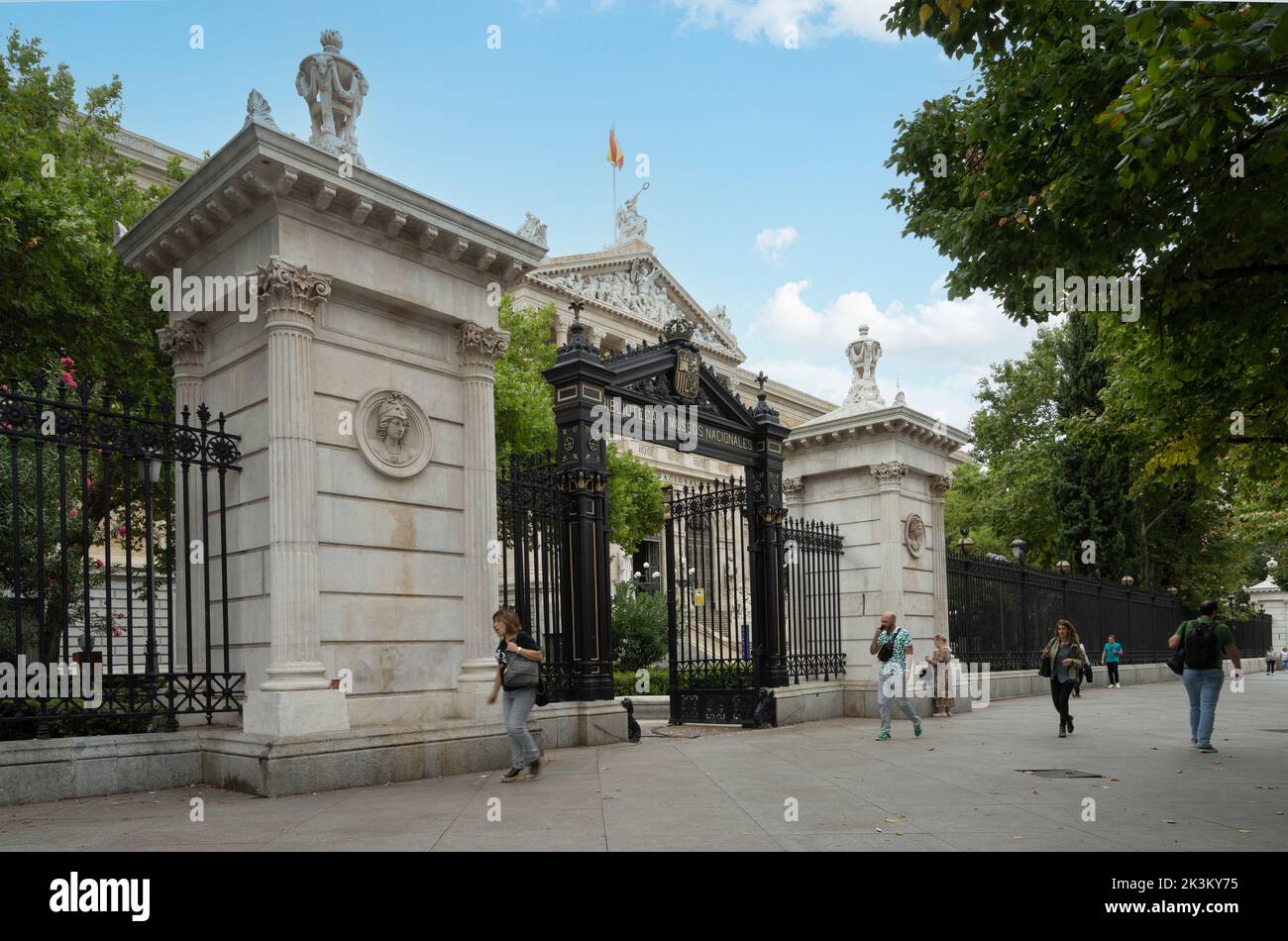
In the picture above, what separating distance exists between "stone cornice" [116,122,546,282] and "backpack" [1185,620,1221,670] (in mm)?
8942

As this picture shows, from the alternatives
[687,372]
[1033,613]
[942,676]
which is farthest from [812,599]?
[1033,613]

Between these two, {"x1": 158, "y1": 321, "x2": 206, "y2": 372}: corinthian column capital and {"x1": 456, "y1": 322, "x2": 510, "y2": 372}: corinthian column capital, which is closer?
{"x1": 158, "y1": 321, "x2": 206, "y2": 372}: corinthian column capital

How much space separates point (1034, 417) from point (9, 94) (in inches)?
1519

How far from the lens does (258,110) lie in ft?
29.6

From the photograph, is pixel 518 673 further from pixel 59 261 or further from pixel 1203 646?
pixel 59 261

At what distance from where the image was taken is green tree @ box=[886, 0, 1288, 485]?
21.0 feet

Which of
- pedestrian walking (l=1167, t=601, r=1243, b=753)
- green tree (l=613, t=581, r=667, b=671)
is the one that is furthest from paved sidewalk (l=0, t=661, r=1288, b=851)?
green tree (l=613, t=581, r=667, b=671)

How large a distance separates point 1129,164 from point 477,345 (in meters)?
6.48

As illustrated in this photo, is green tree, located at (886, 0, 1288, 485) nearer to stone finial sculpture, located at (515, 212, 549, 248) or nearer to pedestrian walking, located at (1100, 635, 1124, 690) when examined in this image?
pedestrian walking, located at (1100, 635, 1124, 690)

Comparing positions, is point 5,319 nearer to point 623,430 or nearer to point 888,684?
point 623,430

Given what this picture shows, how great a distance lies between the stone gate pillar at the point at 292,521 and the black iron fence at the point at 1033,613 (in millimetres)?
14726

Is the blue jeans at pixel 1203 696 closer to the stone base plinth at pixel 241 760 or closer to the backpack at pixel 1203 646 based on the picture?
the backpack at pixel 1203 646

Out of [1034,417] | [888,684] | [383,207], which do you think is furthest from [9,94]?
[1034,417]

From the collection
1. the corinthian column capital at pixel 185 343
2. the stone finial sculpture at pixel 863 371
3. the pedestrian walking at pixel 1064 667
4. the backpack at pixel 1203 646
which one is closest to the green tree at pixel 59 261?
the corinthian column capital at pixel 185 343
